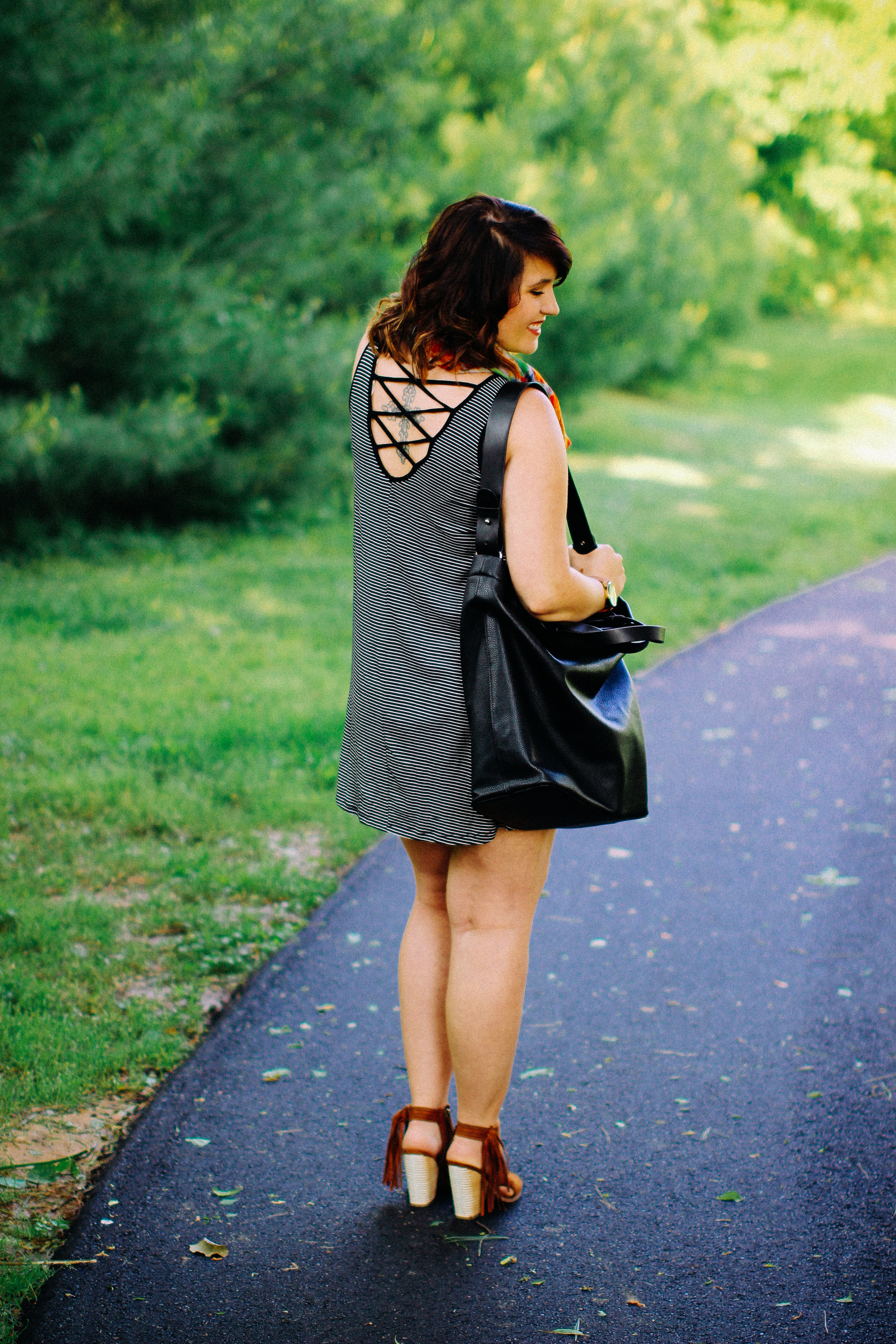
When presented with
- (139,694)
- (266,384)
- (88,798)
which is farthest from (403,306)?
(266,384)

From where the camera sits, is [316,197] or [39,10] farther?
[316,197]

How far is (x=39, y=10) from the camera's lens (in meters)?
7.51

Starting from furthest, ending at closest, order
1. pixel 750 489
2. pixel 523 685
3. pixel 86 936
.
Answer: pixel 750 489
pixel 86 936
pixel 523 685

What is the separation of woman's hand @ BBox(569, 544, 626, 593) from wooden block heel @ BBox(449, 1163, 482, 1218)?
4.18 feet

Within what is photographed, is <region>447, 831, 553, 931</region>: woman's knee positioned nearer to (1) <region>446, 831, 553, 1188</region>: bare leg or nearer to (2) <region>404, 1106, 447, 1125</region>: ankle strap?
(1) <region>446, 831, 553, 1188</region>: bare leg

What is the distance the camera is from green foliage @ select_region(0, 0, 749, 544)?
777 centimetres

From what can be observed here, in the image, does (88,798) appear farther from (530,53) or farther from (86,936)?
(530,53)

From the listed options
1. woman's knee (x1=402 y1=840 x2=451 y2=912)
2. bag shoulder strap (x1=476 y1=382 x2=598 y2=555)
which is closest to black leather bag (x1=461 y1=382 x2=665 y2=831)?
bag shoulder strap (x1=476 y1=382 x2=598 y2=555)

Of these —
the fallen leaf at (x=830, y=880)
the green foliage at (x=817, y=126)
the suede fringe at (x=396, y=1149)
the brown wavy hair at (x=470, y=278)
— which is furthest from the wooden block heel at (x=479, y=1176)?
the green foliage at (x=817, y=126)

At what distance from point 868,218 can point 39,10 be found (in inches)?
1281

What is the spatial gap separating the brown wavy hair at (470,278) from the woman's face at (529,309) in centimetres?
1

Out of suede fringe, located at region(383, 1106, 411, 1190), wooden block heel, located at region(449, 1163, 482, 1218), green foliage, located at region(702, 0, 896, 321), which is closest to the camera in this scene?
wooden block heel, located at region(449, 1163, 482, 1218)

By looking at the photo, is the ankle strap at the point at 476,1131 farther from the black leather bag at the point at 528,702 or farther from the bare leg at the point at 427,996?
the black leather bag at the point at 528,702

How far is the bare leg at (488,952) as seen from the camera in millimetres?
2539
